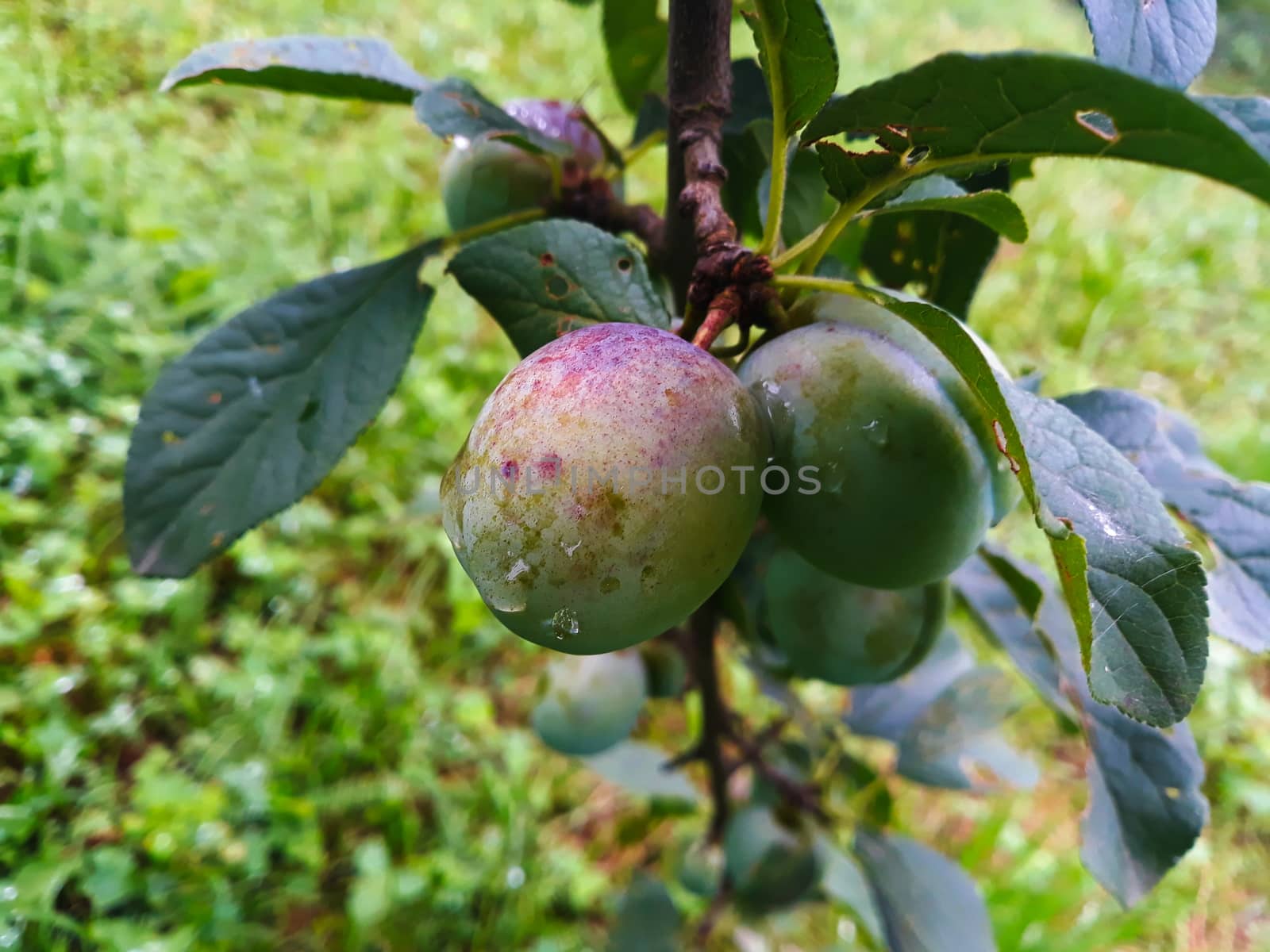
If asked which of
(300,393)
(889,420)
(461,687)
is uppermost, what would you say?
(889,420)

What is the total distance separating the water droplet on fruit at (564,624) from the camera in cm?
39

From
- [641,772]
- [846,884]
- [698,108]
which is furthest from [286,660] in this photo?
[698,108]

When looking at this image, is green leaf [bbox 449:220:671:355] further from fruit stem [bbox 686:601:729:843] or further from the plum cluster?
fruit stem [bbox 686:601:729:843]

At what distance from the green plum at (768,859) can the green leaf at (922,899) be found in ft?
0.25

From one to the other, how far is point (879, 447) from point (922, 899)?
0.79 m

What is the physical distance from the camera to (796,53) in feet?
1.42

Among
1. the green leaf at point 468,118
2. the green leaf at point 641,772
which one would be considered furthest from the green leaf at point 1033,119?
the green leaf at point 641,772

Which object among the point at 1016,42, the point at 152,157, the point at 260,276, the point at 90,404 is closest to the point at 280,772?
the point at 90,404

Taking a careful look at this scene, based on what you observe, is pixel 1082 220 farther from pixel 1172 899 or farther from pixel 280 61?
pixel 280 61

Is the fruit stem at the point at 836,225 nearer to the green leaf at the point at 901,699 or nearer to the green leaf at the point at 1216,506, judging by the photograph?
the green leaf at the point at 1216,506

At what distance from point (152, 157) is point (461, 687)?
5.11ft

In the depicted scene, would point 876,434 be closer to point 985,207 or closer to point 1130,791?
point 985,207

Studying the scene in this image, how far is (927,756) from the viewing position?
1.07 m

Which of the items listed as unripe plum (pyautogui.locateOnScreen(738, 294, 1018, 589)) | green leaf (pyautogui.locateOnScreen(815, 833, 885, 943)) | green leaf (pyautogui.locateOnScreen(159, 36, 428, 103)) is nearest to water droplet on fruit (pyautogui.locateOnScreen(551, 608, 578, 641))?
unripe plum (pyautogui.locateOnScreen(738, 294, 1018, 589))
